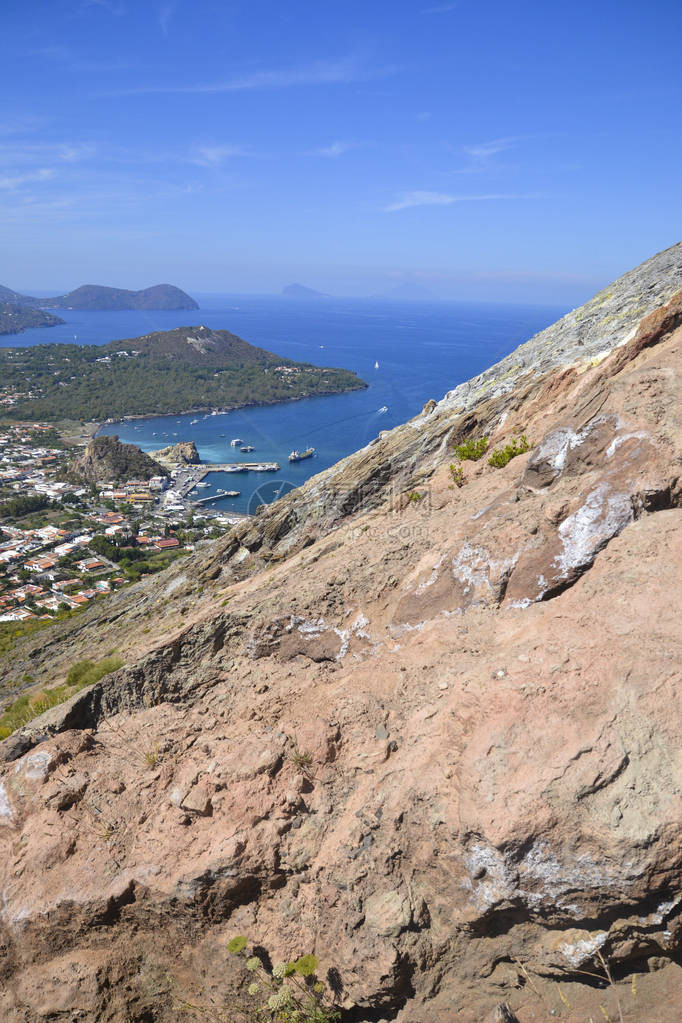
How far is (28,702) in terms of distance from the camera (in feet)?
48.6

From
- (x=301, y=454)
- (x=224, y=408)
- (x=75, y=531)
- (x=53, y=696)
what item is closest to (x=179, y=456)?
(x=301, y=454)

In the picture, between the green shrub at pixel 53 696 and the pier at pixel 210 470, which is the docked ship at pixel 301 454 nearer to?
the pier at pixel 210 470

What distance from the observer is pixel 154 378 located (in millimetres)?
155875

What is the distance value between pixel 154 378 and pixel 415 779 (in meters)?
165

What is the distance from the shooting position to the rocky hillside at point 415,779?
428 cm

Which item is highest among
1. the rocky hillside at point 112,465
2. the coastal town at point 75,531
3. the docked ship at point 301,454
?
the docked ship at point 301,454

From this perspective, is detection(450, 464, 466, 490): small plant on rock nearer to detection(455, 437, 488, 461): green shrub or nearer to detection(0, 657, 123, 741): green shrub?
detection(455, 437, 488, 461): green shrub

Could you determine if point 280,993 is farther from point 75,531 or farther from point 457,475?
point 75,531

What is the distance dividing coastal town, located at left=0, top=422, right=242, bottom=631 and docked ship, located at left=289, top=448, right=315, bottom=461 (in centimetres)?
1539

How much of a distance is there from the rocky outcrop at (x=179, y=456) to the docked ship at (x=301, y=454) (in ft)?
62.5

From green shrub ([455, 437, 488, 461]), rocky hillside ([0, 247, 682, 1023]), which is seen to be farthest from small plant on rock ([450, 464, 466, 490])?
rocky hillside ([0, 247, 682, 1023])

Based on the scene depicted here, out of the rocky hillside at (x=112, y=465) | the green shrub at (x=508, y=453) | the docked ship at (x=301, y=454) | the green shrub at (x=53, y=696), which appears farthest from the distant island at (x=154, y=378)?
the green shrub at (x=508, y=453)

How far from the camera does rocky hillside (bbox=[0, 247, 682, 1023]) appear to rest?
14.0 feet

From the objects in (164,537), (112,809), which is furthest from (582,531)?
(164,537)
